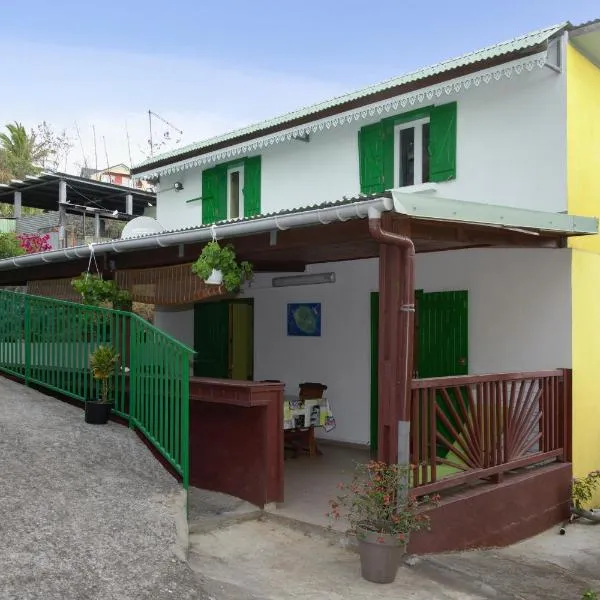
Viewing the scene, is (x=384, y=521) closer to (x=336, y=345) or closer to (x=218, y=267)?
(x=218, y=267)

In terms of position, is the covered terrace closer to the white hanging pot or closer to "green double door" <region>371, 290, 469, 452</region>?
"green double door" <region>371, 290, 469, 452</region>

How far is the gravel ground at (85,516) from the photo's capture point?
4.12m

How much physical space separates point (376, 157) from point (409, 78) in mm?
1257

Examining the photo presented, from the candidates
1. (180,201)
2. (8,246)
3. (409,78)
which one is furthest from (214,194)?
(8,246)

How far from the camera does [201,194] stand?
13117 millimetres

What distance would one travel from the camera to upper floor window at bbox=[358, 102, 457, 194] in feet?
29.7

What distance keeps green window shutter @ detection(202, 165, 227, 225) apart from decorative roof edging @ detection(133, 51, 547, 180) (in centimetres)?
28

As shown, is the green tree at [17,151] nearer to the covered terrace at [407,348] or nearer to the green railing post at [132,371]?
the covered terrace at [407,348]

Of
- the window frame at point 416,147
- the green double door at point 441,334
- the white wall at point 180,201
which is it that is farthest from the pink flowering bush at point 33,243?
the green double door at point 441,334

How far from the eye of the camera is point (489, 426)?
21.5 ft

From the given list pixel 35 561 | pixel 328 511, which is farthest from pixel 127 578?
pixel 328 511

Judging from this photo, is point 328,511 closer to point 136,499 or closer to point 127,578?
point 136,499

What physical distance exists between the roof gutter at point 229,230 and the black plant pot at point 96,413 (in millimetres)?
1873

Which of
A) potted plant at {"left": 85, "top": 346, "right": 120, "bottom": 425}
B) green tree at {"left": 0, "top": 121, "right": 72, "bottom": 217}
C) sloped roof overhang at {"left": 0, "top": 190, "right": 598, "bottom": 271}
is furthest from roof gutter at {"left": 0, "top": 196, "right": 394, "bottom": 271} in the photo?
green tree at {"left": 0, "top": 121, "right": 72, "bottom": 217}
